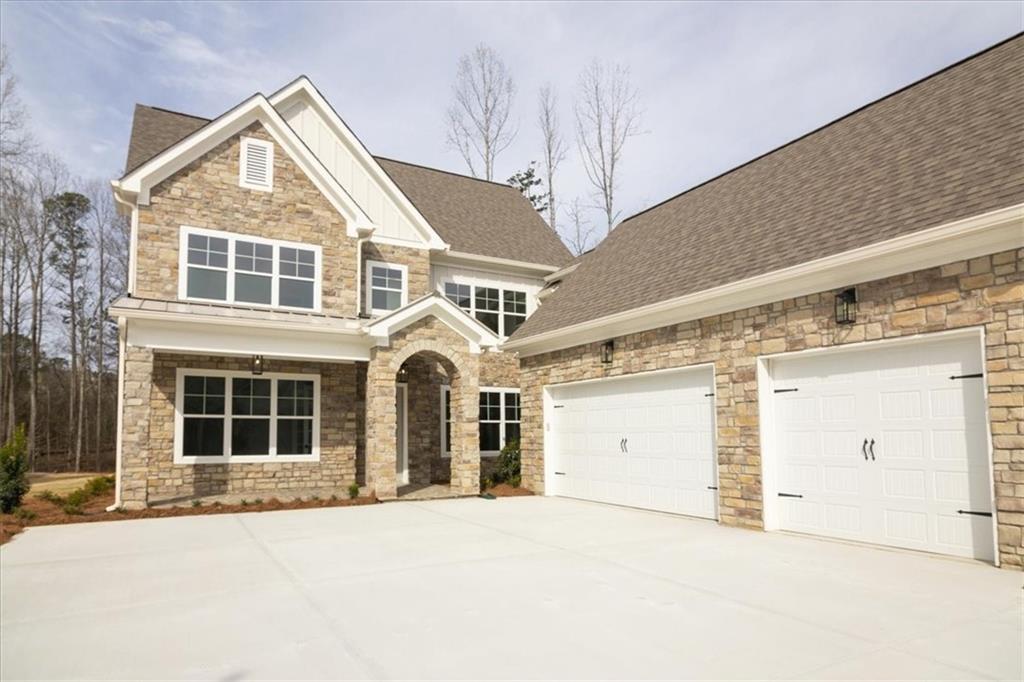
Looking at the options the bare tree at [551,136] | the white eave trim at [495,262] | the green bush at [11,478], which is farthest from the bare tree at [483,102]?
the green bush at [11,478]

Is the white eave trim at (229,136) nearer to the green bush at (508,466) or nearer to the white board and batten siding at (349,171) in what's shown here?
the white board and batten siding at (349,171)

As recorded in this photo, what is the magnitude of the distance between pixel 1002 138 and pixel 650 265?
19.6 ft

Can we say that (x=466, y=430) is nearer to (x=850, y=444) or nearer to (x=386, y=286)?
(x=386, y=286)

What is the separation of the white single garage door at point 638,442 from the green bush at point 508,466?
1953 mm

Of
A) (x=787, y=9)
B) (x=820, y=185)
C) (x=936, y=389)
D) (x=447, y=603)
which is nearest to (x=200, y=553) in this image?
(x=447, y=603)

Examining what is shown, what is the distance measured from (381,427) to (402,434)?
10.6 feet

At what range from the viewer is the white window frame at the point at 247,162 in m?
13.8

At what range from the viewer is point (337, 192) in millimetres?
14555

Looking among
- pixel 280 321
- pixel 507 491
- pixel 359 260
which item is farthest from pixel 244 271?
pixel 507 491

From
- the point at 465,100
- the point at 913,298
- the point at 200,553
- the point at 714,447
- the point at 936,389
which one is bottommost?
the point at 200,553

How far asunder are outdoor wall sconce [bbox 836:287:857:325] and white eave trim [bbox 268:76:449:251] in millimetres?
10550

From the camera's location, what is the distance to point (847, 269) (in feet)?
25.9

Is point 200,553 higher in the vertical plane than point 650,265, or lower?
lower

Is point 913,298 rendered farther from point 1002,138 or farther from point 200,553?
point 200,553
